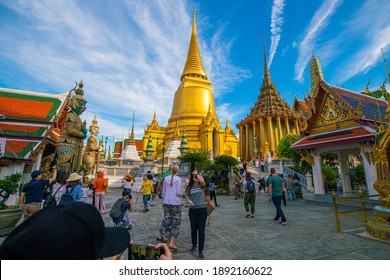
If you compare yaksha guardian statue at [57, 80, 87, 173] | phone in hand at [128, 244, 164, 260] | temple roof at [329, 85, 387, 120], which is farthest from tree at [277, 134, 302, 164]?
phone in hand at [128, 244, 164, 260]

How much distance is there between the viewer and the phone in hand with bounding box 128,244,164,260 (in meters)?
1.47

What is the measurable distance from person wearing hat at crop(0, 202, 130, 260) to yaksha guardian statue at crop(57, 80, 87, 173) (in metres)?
9.15

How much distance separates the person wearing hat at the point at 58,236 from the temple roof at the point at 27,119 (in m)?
8.93

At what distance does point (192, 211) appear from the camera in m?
3.47

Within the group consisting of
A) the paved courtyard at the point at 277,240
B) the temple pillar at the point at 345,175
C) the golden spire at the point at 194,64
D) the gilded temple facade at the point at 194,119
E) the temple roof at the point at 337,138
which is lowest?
the paved courtyard at the point at 277,240

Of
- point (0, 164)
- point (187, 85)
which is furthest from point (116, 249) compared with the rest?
point (187, 85)

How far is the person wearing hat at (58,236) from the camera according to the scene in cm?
79

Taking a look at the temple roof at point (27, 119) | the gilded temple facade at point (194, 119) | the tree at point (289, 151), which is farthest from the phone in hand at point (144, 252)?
the gilded temple facade at point (194, 119)

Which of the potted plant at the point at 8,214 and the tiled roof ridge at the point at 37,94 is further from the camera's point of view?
the tiled roof ridge at the point at 37,94

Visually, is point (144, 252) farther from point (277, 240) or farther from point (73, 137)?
point (73, 137)

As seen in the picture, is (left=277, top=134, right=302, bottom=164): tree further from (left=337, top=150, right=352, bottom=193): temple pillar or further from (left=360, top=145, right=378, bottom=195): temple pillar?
(left=360, top=145, right=378, bottom=195): temple pillar

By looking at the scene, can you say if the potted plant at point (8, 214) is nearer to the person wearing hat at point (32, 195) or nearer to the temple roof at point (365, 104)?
the person wearing hat at point (32, 195)

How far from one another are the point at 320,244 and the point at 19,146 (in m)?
10.7

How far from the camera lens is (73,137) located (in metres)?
9.02
